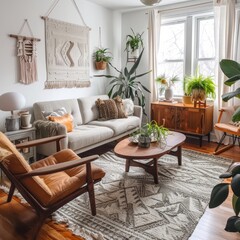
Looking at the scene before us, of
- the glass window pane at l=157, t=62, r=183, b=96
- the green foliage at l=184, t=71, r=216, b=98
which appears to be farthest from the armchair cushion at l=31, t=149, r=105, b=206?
the glass window pane at l=157, t=62, r=183, b=96

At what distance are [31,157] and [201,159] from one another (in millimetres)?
2323

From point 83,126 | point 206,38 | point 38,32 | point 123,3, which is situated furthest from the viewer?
point 123,3

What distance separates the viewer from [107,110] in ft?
13.1

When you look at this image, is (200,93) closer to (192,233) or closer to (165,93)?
(165,93)

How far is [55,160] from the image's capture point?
225 centimetres

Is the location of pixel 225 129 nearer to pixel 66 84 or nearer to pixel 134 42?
pixel 134 42

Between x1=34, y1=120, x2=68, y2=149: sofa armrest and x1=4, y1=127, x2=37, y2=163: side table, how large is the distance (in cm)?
8

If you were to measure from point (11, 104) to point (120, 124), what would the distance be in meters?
1.65

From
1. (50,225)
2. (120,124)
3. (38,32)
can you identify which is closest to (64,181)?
(50,225)

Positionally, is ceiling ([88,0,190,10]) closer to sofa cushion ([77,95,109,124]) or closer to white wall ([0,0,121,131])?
white wall ([0,0,121,131])

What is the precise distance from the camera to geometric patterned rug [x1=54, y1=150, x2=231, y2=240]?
6.05ft

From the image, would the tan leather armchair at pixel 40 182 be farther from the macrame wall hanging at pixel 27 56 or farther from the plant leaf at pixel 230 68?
the macrame wall hanging at pixel 27 56

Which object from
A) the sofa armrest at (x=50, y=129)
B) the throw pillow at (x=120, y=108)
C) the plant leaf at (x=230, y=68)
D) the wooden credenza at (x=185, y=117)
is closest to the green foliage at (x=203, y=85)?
the wooden credenza at (x=185, y=117)

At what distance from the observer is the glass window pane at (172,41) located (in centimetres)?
448
